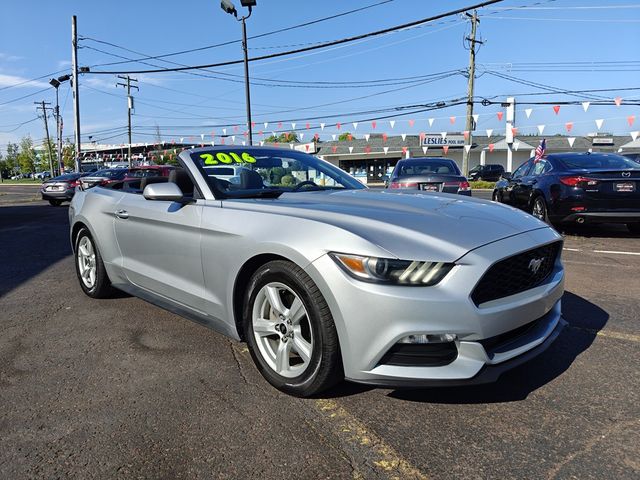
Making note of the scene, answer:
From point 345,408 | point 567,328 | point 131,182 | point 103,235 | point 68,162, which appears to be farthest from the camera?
point 68,162

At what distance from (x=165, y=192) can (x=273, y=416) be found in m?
1.68

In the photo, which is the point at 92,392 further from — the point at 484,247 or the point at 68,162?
the point at 68,162

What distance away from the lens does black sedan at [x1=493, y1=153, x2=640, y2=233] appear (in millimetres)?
7828

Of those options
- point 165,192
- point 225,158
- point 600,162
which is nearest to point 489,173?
point 600,162

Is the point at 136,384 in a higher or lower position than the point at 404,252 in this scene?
lower

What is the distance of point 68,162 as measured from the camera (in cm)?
10300

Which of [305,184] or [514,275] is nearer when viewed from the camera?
[514,275]

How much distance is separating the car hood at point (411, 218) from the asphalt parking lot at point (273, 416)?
0.89m

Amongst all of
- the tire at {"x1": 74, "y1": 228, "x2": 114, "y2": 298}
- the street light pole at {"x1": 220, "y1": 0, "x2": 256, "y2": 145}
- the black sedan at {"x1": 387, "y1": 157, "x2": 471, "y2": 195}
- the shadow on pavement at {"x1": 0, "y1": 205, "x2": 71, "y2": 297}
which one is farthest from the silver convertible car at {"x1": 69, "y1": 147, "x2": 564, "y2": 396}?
the street light pole at {"x1": 220, "y1": 0, "x2": 256, "y2": 145}

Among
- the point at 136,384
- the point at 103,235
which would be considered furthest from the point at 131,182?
the point at 136,384

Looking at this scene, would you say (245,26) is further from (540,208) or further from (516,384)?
(516,384)

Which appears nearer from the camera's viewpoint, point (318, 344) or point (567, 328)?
point (318, 344)

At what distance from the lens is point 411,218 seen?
2.80 m

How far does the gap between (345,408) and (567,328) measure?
2.12 m
